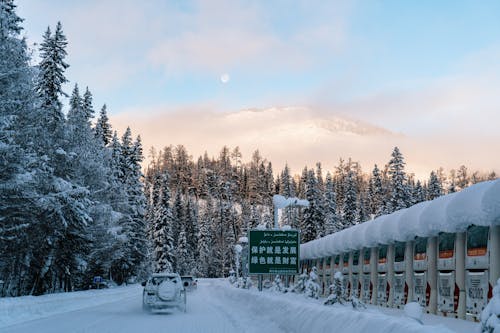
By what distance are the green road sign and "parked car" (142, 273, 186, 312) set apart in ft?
34.8

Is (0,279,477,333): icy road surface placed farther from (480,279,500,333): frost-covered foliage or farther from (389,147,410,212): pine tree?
(389,147,410,212): pine tree

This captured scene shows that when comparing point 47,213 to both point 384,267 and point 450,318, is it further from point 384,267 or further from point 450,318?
point 450,318

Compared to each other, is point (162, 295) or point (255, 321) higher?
point (162, 295)

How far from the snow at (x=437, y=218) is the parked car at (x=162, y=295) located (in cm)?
803

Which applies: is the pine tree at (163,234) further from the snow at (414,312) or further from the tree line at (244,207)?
the snow at (414,312)

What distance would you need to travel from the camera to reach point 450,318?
554 inches

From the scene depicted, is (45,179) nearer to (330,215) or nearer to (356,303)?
(356,303)

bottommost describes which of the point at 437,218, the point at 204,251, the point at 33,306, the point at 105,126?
the point at 33,306

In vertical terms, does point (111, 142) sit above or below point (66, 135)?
above

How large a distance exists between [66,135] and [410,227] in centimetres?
2471

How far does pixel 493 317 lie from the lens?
5.05 meters

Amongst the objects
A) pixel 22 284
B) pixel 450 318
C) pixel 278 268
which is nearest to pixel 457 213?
pixel 450 318

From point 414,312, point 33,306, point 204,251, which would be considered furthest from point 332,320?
point 204,251

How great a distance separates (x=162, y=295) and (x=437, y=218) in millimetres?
11768
